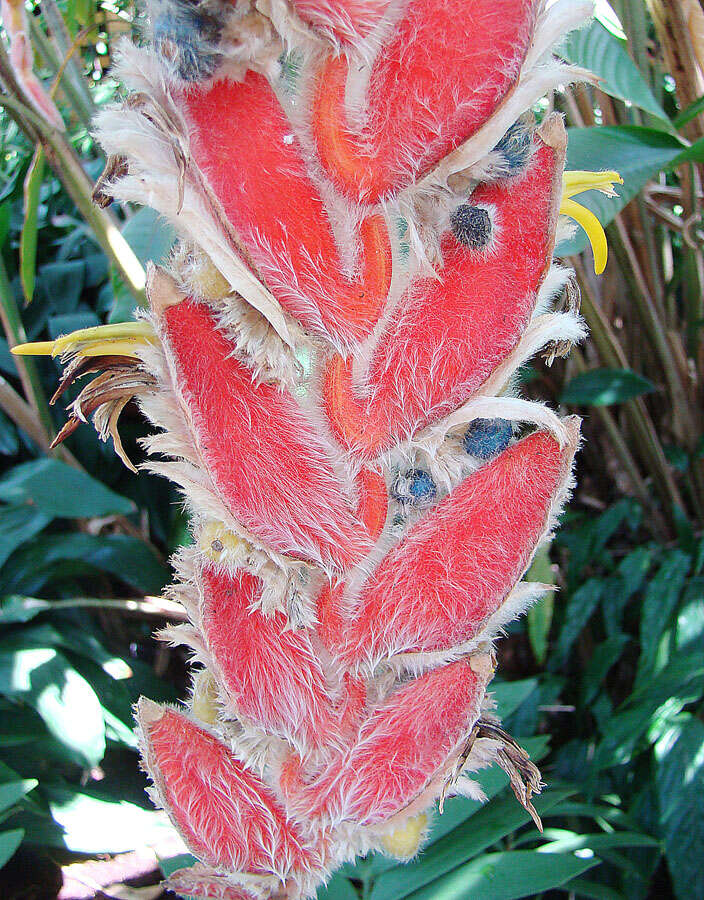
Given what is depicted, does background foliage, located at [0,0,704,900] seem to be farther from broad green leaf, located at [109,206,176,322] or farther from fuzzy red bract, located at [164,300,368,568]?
fuzzy red bract, located at [164,300,368,568]

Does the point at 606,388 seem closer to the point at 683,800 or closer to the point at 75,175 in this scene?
the point at 683,800

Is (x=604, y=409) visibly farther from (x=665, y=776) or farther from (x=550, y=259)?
(x=550, y=259)

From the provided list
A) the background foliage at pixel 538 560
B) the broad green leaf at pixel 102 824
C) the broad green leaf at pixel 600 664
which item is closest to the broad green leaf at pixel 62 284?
the background foliage at pixel 538 560

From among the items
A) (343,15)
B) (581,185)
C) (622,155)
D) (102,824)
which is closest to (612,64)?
(622,155)

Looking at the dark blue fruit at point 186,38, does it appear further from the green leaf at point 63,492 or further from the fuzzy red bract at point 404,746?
the green leaf at point 63,492

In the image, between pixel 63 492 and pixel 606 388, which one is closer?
pixel 63 492

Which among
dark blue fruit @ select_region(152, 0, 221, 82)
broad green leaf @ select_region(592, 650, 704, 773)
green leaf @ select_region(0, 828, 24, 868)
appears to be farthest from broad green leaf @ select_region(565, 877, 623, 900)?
dark blue fruit @ select_region(152, 0, 221, 82)

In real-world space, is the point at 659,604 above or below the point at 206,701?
below
